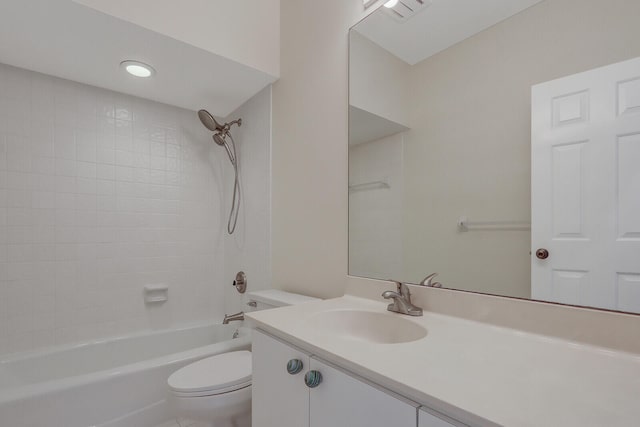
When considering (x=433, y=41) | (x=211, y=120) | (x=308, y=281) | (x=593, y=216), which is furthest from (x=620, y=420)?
(x=211, y=120)

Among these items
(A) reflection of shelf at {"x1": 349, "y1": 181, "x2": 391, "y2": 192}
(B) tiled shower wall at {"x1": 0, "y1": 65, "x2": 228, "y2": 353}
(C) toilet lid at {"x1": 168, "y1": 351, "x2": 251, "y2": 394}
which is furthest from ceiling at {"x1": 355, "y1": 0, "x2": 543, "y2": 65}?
(B) tiled shower wall at {"x1": 0, "y1": 65, "x2": 228, "y2": 353}

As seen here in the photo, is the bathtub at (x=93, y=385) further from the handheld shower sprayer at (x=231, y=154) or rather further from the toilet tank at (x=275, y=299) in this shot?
the handheld shower sprayer at (x=231, y=154)

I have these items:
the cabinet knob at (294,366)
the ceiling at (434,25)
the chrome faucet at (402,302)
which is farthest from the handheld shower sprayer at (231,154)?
the cabinet knob at (294,366)

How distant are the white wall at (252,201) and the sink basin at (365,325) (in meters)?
0.90

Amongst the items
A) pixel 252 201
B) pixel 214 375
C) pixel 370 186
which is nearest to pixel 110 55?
pixel 252 201

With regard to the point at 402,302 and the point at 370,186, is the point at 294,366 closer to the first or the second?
the point at 402,302

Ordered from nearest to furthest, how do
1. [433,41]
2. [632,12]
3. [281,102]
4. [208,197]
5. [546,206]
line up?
[632,12] < [546,206] < [433,41] < [281,102] < [208,197]

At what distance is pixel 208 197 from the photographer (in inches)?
99.1

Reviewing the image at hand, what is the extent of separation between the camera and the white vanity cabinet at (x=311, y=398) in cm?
60

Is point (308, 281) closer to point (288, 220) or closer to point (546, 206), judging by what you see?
point (288, 220)

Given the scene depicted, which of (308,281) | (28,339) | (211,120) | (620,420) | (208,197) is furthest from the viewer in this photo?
(208,197)

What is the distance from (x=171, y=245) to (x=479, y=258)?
2.14 m

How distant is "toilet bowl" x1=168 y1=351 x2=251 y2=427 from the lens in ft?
4.03

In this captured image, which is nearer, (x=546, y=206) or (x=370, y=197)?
(x=546, y=206)
